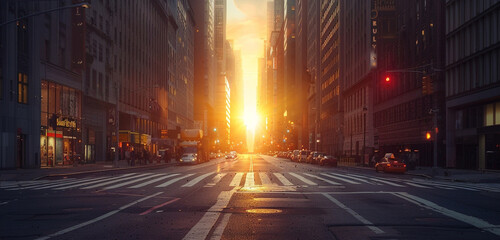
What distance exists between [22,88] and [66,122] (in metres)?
9.40

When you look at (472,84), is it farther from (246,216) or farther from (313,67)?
(313,67)

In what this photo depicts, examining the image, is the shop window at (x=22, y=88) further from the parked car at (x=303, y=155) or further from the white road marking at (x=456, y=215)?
the parked car at (x=303, y=155)

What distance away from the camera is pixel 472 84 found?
1698 inches

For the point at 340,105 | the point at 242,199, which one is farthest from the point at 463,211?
the point at 340,105

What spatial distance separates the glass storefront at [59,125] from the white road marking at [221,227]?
35315 mm

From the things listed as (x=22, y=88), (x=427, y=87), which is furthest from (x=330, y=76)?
(x=22, y=88)

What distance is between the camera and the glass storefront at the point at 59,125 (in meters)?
42.9

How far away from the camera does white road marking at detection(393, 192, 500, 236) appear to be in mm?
9852

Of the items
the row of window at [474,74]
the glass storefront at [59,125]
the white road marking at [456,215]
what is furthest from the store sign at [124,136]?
the white road marking at [456,215]

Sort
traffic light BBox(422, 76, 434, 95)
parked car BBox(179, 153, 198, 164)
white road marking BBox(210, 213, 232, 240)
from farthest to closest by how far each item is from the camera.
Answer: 1. parked car BBox(179, 153, 198, 164)
2. traffic light BBox(422, 76, 434, 95)
3. white road marking BBox(210, 213, 232, 240)

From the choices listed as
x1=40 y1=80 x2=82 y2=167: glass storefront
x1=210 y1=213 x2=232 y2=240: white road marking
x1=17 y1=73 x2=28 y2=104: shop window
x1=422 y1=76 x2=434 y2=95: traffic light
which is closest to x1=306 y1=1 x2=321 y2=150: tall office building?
x1=422 y1=76 x2=434 y2=95: traffic light

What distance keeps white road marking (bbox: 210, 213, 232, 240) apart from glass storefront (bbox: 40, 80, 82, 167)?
35315 millimetres

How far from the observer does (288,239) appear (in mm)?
8414

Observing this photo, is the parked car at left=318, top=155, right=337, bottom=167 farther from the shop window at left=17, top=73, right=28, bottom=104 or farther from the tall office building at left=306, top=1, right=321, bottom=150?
the tall office building at left=306, top=1, right=321, bottom=150
